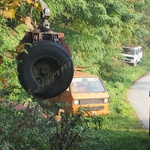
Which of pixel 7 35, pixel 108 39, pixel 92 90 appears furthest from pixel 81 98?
pixel 108 39

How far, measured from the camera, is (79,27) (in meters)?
17.5

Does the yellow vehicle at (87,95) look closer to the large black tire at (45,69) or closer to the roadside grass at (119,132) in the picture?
the roadside grass at (119,132)

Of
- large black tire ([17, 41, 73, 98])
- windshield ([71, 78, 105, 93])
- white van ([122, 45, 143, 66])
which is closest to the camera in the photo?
large black tire ([17, 41, 73, 98])

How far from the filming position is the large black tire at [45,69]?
421 centimetres

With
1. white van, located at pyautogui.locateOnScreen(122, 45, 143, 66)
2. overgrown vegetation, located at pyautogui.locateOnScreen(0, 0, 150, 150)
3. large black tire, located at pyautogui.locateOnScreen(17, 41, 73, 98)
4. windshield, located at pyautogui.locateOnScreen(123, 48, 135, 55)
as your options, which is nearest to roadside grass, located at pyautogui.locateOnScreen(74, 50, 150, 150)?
overgrown vegetation, located at pyautogui.locateOnScreen(0, 0, 150, 150)

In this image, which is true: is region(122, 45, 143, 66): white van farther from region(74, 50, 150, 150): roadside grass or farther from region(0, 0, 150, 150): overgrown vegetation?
region(74, 50, 150, 150): roadside grass

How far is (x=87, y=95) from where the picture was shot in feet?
46.6

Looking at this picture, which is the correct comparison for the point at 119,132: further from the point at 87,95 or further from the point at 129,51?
the point at 129,51

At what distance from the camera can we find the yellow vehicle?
13.8 meters

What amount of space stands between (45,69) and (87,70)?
1385 cm

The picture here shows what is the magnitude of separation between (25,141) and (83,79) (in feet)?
36.4

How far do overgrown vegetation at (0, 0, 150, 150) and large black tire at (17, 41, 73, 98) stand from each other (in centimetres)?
14

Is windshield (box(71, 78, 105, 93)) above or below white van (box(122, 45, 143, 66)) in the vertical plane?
above

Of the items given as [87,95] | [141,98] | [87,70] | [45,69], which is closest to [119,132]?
[87,95]
